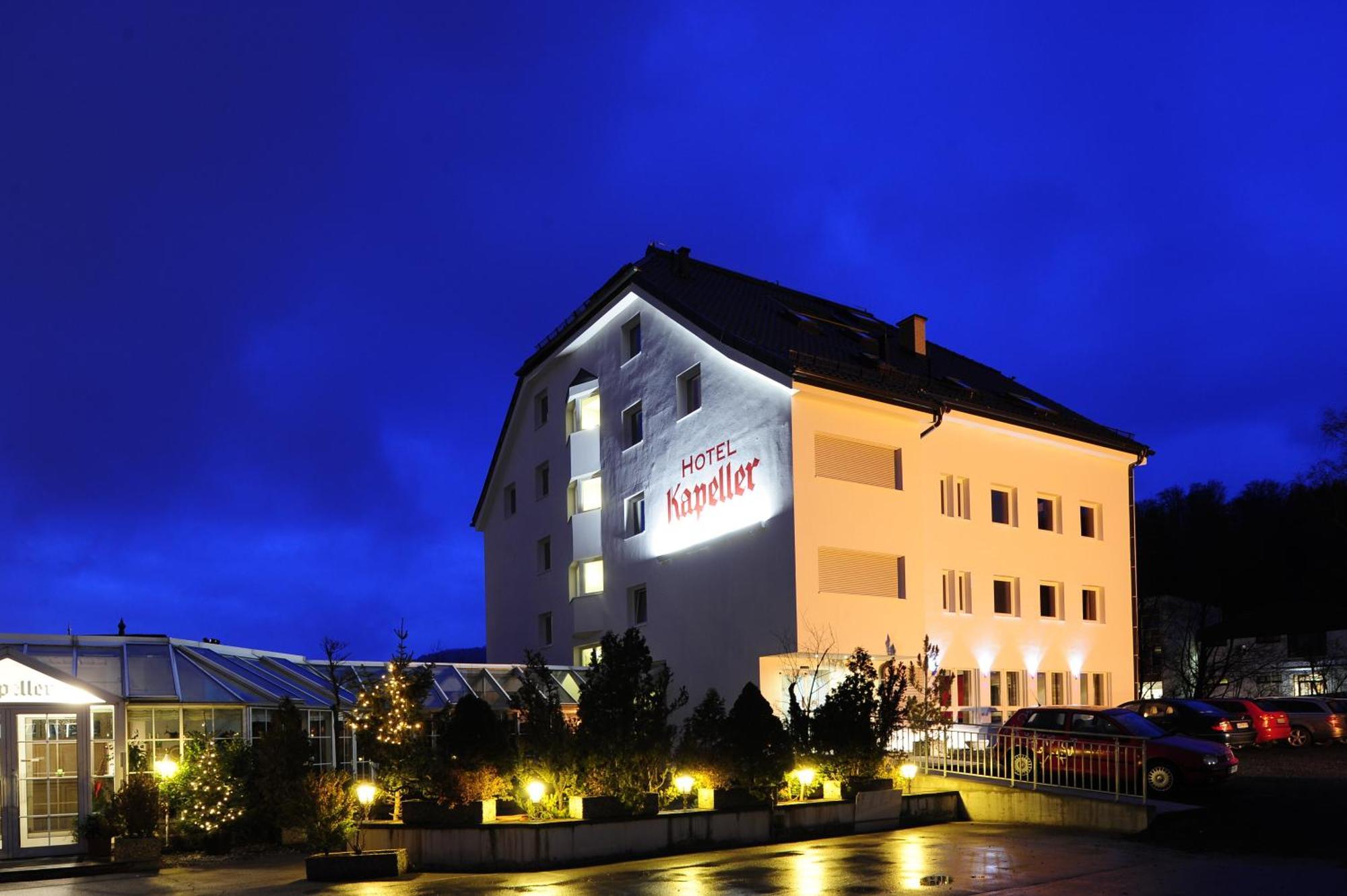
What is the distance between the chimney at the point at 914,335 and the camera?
113 ft

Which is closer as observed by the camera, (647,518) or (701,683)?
(701,683)

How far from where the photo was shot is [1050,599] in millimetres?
31406

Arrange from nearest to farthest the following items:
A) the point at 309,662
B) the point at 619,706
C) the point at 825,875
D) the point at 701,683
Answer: the point at 825,875 → the point at 619,706 → the point at 309,662 → the point at 701,683

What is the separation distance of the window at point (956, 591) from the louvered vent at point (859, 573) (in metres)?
1.76

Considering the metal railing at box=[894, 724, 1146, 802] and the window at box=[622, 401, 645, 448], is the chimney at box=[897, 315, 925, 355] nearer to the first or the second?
the window at box=[622, 401, 645, 448]

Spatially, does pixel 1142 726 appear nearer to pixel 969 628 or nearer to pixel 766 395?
pixel 969 628

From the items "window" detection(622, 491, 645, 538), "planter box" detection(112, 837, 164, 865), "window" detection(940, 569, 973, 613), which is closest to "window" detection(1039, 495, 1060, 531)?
"window" detection(940, 569, 973, 613)

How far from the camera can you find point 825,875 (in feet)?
47.7

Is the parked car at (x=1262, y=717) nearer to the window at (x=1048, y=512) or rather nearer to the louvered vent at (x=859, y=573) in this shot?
the window at (x=1048, y=512)

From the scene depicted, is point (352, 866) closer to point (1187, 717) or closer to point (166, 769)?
point (166, 769)

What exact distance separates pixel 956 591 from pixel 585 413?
12348mm

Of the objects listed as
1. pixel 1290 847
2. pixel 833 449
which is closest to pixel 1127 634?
pixel 833 449

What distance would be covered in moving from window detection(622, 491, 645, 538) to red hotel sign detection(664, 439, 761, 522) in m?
1.67

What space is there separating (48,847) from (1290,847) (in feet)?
56.6
